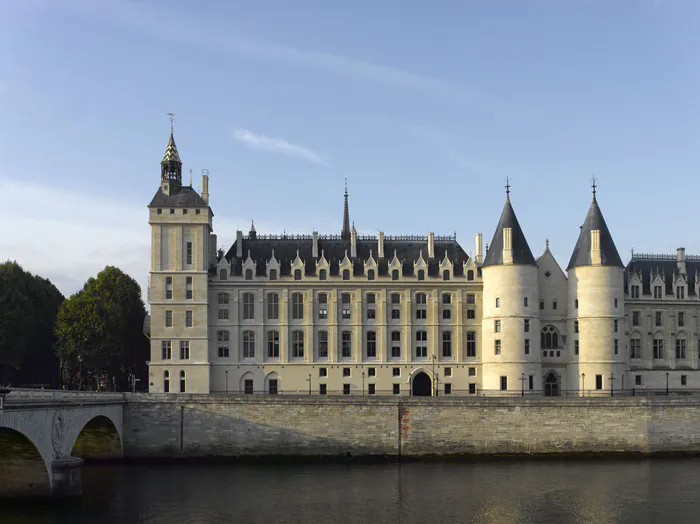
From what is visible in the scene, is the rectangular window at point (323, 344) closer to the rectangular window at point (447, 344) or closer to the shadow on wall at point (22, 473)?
the rectangular window at point (447, 344)

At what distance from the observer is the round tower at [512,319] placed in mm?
A: 85750

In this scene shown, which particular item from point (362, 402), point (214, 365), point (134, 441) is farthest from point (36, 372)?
Result: point (362, 402)

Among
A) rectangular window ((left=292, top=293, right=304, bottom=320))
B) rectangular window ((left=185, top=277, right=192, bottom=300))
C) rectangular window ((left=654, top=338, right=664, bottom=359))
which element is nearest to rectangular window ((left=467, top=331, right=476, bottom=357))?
rectangular window ((left=292, top=293, right=304, bottom=320))

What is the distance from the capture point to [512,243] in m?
87.2

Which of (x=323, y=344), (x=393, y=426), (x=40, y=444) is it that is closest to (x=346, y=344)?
(x=323, y=344)

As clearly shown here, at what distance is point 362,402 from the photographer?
2881 inches

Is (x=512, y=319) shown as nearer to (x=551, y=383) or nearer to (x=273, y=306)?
(x=551, y=383)

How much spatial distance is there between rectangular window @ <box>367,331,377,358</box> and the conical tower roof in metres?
28.1

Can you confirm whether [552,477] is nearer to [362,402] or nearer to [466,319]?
[362,402]

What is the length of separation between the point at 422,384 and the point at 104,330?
114 feet

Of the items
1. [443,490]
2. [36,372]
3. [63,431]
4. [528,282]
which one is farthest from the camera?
[36,372]

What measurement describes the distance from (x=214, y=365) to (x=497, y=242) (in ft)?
106

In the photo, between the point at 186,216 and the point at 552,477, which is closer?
the point at 552,477

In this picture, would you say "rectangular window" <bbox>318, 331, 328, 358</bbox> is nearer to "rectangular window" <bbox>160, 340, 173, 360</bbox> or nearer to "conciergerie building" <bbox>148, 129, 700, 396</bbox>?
"conciergerie building" <bbox>148, 129, 700, 396</bbox>
